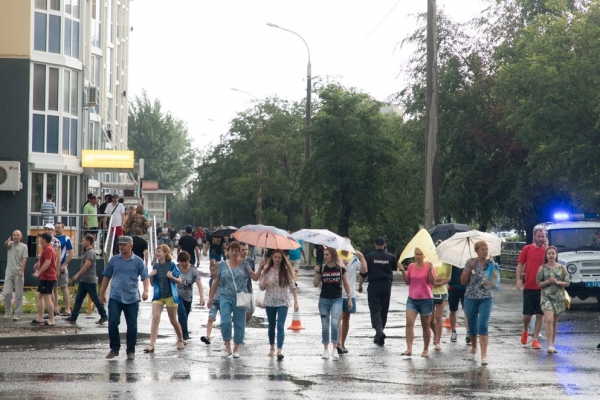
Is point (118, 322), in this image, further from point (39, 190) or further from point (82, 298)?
point (39, 190)

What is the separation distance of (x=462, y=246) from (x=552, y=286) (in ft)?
4.85

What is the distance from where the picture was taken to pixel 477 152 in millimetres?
41094

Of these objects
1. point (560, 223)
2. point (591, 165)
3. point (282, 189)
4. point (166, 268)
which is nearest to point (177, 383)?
point (166, 268)

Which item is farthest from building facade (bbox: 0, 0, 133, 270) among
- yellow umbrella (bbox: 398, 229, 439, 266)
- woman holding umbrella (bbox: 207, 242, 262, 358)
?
yellow umbrella (bbox: 398, 229, 439, 266)

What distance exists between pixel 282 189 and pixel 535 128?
109 ft

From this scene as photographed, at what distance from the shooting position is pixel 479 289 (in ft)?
46.5

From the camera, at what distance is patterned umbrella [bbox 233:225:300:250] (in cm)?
1488

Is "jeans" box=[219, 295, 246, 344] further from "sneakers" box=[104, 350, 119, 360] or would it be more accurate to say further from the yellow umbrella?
the yellow umbrella

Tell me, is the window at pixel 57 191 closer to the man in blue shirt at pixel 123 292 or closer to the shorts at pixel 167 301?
the shorts at pixel 167 301

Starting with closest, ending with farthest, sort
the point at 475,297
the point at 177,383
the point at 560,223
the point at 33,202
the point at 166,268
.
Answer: the point at 177,383, the point at 475,297, the point at 166,268, the point at 560,223, the point at 33,202

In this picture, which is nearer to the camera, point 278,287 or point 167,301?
point 278,287

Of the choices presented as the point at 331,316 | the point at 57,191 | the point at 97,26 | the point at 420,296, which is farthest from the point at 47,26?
the point at 97,26

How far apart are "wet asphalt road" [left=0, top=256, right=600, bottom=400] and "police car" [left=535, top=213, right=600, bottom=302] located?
5111mm

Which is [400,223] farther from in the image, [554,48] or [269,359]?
[269,359]
